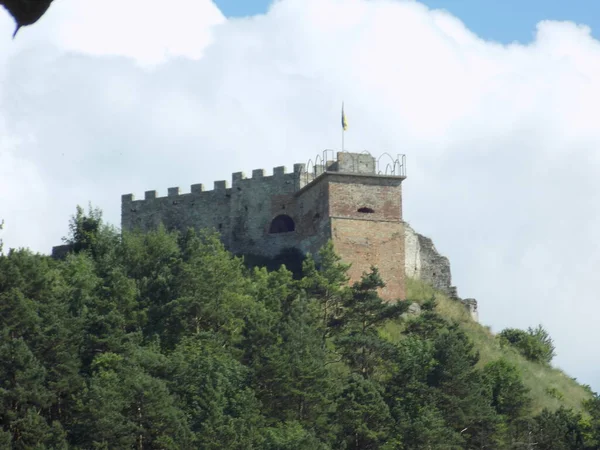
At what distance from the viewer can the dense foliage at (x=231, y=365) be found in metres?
31.2

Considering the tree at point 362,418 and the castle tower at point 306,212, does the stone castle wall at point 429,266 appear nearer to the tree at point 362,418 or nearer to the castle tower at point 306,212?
the castle tower at point 306,212

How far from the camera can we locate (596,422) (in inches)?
1452

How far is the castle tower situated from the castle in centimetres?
3

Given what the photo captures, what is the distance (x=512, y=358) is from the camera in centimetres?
4322

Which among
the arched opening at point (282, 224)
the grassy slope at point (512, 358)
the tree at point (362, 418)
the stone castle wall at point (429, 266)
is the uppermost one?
the arched opening at point (282, 224)

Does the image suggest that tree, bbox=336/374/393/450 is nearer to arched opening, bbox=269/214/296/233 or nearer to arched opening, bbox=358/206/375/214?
arched opening, bbox=358/206/375/214

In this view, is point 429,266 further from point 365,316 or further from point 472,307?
point 365,316

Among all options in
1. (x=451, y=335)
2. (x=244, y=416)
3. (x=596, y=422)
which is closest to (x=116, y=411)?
(x=244, y=416)

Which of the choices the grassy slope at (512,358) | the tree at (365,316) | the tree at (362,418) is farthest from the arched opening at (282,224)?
the tree at (362,418)

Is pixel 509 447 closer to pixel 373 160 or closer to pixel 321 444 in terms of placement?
pixel 321 444

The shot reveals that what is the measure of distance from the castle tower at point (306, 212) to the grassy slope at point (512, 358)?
5.87ft

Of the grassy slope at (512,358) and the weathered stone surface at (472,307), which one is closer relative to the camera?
the grassy slope at (512,358)

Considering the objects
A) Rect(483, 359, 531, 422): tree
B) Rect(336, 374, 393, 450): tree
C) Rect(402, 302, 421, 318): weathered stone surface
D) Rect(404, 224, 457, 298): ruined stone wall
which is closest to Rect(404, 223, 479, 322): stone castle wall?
Rect(404, 224, 457, 298): ruined stone wall

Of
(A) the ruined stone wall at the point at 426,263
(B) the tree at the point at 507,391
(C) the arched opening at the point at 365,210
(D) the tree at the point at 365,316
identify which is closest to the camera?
(D) the tree at the point at 365,316
